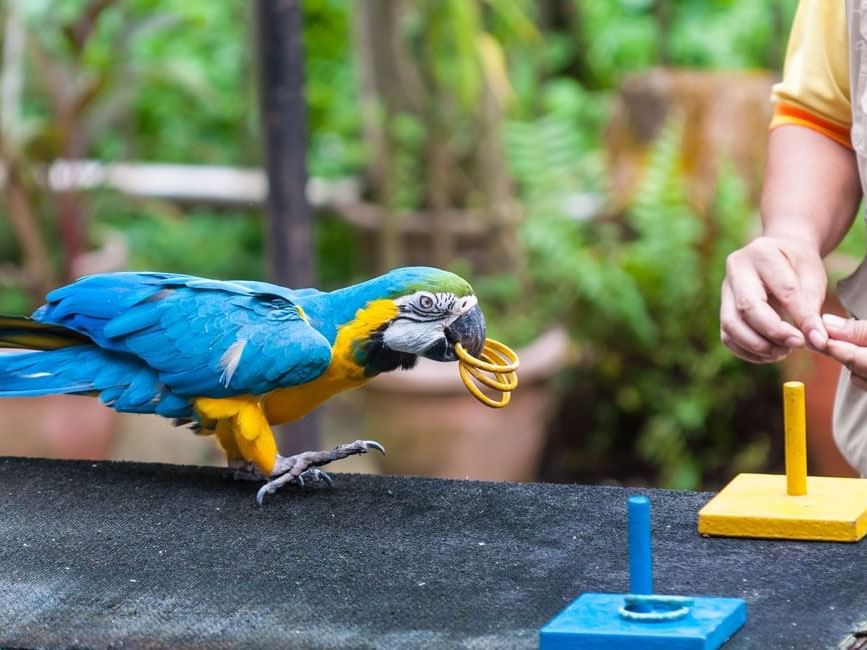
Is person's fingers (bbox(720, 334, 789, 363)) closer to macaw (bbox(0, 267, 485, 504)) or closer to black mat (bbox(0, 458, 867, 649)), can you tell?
black mat (bbox(0, 458, 867, 649))

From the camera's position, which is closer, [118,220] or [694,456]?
[694,456]

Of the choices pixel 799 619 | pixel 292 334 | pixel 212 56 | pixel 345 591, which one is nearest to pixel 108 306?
pixel 292 334

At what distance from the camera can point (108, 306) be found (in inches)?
55.8

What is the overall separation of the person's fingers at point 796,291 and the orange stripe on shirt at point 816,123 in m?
0.23

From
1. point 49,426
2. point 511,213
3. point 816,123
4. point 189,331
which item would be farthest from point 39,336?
point 511,213

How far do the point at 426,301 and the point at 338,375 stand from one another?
14 cm

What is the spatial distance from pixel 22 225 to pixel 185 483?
205 cm

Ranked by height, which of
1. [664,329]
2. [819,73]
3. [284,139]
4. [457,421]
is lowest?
[457,421]

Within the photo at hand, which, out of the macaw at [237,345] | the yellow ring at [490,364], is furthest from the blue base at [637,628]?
the macaw at [237,345]

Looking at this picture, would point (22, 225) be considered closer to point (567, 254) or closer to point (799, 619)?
point (567, 254)

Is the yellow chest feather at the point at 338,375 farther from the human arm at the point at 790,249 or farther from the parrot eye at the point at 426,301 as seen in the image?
the human arm at the point at 790,249

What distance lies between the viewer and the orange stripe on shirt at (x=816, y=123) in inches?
60.0

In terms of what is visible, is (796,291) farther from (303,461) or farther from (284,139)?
(284,139)

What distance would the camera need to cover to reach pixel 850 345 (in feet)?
4.22
